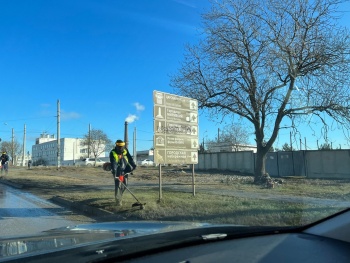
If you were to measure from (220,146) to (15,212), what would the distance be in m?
56.5

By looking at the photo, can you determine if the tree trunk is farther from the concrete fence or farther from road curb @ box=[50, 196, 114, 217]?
road curb @ box=[50, 196, 114, 217]

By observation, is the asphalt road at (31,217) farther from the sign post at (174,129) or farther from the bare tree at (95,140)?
the bare tree at (95,140)

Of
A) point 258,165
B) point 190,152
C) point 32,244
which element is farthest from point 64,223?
point 258,165

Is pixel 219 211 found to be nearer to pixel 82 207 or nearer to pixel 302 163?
pixel 82 207

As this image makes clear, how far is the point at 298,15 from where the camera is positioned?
15.9 meters

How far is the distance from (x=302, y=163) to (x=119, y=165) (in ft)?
65.8

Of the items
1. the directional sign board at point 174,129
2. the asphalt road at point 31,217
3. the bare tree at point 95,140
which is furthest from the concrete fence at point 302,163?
the bare tree at point 95,140

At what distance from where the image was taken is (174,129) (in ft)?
42.8

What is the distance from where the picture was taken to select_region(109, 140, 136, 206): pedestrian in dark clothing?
37.4ft

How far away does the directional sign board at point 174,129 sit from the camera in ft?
40.7

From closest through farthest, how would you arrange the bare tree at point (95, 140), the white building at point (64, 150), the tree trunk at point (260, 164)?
1. the tree trunk at point (260, 164)
2. the bare tree at point (95, 140)
3. the white building at point (64, 150)

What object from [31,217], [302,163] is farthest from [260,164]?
[31,217]

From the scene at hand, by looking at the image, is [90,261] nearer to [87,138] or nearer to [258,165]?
[258,165]

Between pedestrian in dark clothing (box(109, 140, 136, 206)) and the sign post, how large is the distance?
94 centimetres
